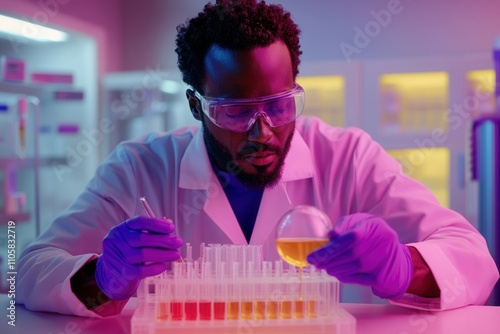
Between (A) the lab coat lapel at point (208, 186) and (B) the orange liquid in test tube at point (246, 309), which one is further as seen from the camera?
(A) the lab coat lapel at point (208, 186)

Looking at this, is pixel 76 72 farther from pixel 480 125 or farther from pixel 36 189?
pixel 480 125

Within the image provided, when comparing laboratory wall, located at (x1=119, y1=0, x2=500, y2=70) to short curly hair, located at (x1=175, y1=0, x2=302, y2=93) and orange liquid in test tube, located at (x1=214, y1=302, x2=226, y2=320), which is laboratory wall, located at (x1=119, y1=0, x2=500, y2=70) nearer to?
short curly hair, located at (x1=175, y1=0, x2=302, y2=93)

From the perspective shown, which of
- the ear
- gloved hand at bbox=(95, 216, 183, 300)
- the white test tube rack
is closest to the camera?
the white test tube rack

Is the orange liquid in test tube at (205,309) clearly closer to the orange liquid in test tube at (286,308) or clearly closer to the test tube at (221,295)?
the test tube at (221,295)

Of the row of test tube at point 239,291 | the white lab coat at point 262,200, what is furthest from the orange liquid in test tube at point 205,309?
the white lab coat at point 262,200

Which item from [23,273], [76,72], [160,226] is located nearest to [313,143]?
[160,226]

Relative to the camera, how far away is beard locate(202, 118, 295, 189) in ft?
5.52

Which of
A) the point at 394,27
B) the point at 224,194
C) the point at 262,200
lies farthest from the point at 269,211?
the point at 394,27

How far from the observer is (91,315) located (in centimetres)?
146

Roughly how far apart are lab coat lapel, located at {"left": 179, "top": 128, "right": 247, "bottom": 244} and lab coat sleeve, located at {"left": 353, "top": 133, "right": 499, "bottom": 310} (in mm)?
430

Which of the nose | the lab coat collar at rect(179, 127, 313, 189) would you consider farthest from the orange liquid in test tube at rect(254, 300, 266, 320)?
the lab coat collar at rect(179, 127, 313, 189)

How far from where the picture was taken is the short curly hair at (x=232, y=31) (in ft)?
5.53

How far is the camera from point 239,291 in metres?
1.28

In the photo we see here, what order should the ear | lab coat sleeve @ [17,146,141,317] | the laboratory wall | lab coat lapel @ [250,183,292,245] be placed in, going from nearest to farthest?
lab coat sleeve @ [17,146,141,317] → lab coat lapel @ [250,183,292,245] → the ear → the laboratory wall
